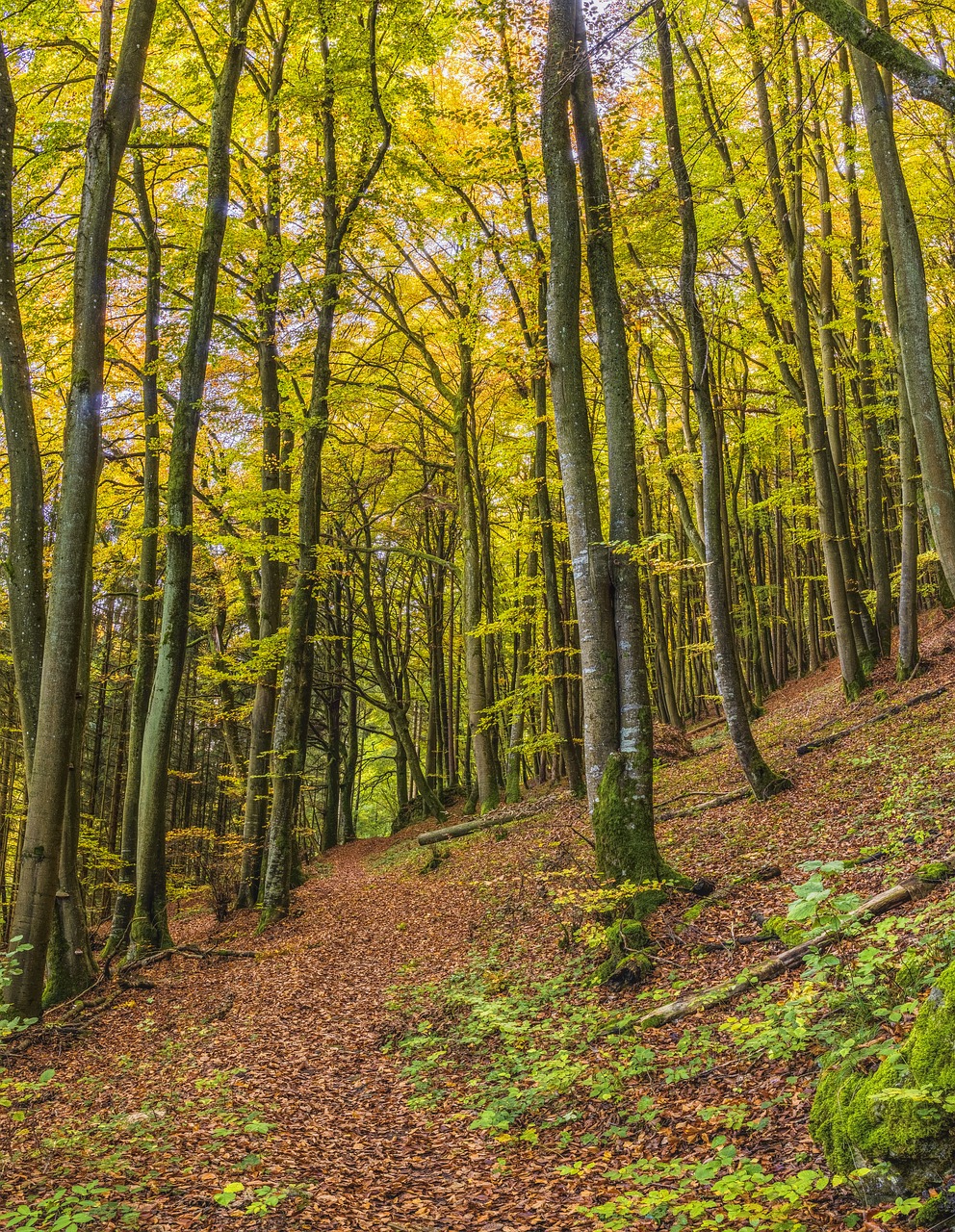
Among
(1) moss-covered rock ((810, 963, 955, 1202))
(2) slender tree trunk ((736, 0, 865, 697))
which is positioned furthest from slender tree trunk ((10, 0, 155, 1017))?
(2) slender tree trunk ((736, 0, 865, 697))

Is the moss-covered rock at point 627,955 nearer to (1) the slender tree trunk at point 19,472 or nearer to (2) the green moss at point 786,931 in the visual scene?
(2) the green moss at point 786,931

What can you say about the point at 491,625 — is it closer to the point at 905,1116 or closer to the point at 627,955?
the point at 627,955

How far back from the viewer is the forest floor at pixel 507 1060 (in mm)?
3754

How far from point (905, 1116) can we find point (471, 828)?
1458 centimetres

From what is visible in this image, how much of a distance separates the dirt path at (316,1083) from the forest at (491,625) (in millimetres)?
42

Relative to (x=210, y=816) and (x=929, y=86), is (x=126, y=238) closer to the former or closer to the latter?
(x=929, y=86)

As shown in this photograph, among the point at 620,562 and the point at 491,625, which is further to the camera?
the point at 491,625

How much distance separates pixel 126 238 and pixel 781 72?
35.7 ft

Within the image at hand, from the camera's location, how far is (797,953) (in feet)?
17.1

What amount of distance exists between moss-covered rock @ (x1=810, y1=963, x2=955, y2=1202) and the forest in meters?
0.02

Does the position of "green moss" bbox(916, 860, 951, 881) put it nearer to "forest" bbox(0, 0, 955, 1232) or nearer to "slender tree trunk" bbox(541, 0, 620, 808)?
"forest" bbox(0, 0, 955, 1232)

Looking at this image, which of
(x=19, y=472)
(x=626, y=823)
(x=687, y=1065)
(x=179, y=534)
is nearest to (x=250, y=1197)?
(x=687, y=1065)

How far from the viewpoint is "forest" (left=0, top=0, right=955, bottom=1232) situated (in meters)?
4.18

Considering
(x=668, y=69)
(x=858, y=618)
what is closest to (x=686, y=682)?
(x=858, y=618)
